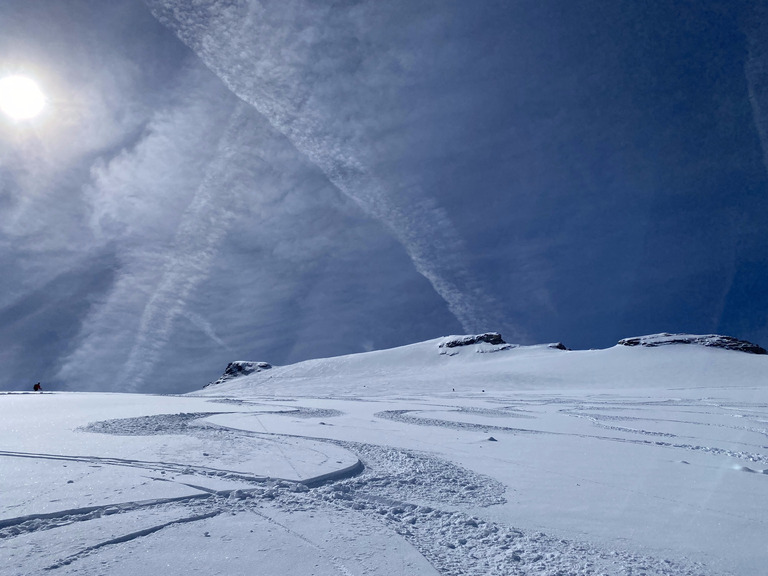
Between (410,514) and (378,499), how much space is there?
49 centimetres

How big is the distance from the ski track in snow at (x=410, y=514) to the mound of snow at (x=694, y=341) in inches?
1742

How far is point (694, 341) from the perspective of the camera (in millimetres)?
45781

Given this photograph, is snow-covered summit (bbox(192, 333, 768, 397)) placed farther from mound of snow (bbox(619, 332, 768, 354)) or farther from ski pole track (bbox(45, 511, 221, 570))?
ski pole track (bbox(45, 511, 221, 570))

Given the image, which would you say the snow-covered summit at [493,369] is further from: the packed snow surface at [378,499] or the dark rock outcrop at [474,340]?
the packed snow surface at [378,499]

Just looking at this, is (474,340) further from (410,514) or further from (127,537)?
(127,537)

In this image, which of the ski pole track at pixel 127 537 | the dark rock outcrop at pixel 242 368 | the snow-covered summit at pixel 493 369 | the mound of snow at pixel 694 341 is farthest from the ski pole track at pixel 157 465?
the dark rock outcrop at pixel 242 368

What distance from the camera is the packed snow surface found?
10.4 ft

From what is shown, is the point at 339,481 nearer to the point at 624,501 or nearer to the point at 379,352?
the point at 624,501

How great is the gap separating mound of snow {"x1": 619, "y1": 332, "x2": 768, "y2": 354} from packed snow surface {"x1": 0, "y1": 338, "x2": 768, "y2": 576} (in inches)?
1558

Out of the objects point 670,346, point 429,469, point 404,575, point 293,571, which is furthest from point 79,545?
point 670,346

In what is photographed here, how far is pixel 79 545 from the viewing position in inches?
127

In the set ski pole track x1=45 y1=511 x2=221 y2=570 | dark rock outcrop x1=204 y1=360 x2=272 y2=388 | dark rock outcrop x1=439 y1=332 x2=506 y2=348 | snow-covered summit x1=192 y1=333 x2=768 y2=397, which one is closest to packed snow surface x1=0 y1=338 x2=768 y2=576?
ski pole track x1=45 y1=511 x2=221 y2=570

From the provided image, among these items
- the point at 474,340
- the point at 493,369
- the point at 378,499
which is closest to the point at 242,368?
the point at 474,340

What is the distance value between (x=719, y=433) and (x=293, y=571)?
969cm
